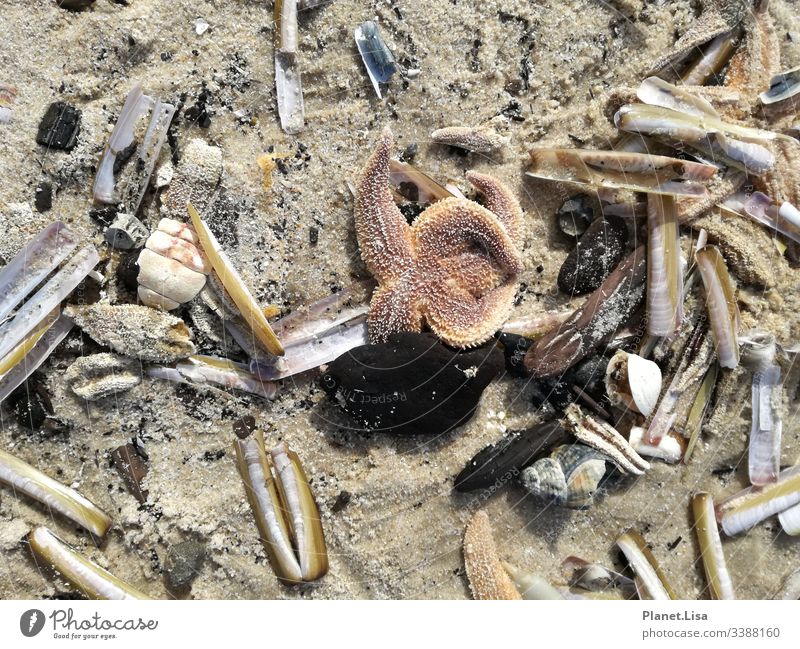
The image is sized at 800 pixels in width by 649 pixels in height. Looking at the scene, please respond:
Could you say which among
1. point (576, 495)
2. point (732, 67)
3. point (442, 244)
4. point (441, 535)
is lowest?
point (441, 535)

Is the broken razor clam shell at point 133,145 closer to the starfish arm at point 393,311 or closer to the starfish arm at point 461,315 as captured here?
the starfish arm at point 393,311

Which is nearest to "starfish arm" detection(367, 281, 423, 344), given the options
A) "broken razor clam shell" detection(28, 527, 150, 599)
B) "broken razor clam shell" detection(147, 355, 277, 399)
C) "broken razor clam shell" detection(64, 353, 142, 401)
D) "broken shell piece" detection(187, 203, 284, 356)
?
"broken shell piece" detection(187, 203, 284, 356)

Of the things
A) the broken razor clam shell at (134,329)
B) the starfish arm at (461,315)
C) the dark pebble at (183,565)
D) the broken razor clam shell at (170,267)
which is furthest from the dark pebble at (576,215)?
the dark pebble at (183,565)

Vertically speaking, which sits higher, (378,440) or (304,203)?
(304,203)

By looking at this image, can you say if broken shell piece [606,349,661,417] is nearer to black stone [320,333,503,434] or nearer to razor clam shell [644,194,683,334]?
razor clam shell [644,194,683,334]

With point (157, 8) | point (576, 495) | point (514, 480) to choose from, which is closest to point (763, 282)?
point (576, 495)

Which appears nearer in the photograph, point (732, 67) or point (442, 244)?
point (442, 244)

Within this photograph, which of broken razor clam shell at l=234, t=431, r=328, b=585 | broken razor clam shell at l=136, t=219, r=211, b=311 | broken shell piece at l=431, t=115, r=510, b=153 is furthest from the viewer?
broken shell piece at l=431, t=115, r=510, b=153

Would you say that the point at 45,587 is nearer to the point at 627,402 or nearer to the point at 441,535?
the point at 441,535
